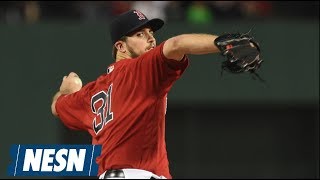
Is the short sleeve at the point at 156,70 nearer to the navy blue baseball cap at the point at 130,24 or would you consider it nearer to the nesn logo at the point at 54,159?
the navy blue baseball cap at the point at 130,24

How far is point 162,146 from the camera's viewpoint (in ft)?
15.9

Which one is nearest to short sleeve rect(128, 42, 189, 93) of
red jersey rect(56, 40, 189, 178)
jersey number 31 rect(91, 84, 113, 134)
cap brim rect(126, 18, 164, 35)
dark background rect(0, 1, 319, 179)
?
red jersey rect(56, 40, 189, 178)

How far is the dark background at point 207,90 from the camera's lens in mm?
10195

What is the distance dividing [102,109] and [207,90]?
5.63 m

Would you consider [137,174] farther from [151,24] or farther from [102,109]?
[151,24]

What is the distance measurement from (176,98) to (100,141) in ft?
18.3

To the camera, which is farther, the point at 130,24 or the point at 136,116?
the point at 130,24

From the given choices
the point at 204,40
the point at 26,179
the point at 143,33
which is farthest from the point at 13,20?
the point at 204,40

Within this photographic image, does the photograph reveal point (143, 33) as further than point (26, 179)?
No

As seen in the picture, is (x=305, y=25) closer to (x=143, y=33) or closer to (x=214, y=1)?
(x=214, y=1)

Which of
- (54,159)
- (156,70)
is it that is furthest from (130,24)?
(54,159)

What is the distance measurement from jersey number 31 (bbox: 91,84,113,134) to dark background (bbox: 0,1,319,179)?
5.03 m

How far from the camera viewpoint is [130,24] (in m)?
5.13

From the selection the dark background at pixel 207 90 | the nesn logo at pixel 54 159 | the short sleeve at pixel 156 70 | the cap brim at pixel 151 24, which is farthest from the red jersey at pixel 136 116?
the dark background at pixel 207 90
